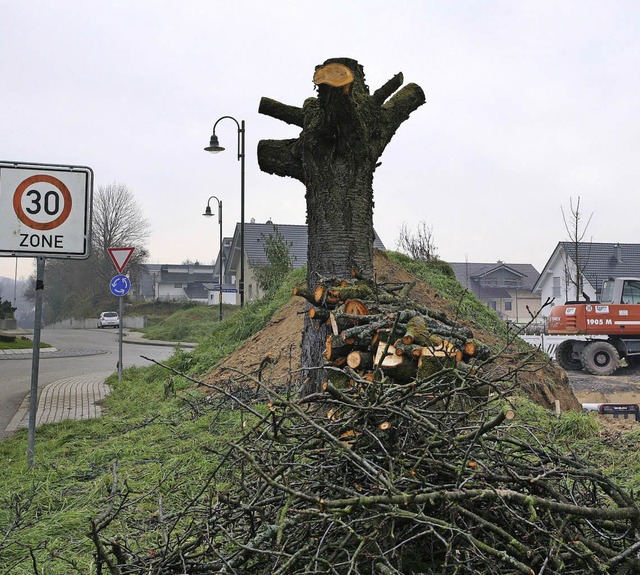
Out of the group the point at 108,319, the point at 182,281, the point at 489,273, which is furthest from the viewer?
the point at 182,281

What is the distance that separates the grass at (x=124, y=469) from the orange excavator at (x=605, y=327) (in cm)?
1419

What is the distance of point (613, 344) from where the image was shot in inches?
838

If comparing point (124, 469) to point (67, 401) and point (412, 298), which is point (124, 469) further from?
point (67, 401)

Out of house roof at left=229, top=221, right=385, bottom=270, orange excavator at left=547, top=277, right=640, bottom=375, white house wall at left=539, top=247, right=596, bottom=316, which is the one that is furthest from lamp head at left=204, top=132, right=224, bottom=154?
white house wall at left=539, top=247, right=596, bottom=316

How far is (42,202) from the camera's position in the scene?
7324mm

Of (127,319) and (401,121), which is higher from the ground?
(401,121)

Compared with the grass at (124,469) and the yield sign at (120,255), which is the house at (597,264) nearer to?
the yield sign at (120,255)

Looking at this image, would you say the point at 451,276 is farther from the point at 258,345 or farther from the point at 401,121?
the point at 401,121

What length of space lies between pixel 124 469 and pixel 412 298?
5.90 m

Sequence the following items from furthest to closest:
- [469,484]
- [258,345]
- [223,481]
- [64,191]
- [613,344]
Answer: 1. [613,344]
2. [258,345]
3. [64,191]
4. [223,481]
5. [469,484]

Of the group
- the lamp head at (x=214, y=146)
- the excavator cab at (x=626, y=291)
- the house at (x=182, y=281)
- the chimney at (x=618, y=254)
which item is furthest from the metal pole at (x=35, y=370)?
the house at (x=182, y=281)

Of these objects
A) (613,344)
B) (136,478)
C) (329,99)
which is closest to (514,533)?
(136,478)

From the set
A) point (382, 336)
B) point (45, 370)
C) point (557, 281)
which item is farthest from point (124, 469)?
point (557, 281)

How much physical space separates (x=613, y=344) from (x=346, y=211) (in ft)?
54.2
